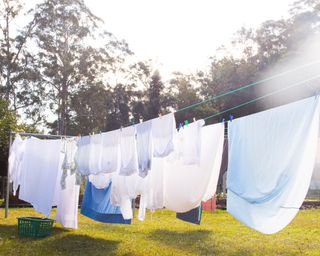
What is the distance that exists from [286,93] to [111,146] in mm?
18335

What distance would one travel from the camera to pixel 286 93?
921 inches

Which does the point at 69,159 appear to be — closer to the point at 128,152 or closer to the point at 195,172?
the point at 128,152

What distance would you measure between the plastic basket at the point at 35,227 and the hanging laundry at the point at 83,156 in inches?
50.2

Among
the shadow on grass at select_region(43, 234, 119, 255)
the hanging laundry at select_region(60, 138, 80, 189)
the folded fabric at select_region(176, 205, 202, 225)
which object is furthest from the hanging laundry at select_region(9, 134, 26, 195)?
the folded fabric at select_region(176, 205, 202, 225)

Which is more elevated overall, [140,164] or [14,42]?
[14,42]

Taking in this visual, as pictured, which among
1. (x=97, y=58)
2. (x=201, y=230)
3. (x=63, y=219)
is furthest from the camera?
(x=97, y=58)

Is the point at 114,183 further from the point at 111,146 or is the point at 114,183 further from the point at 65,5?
the point at 65,5

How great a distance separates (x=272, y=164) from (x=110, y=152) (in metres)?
3.17

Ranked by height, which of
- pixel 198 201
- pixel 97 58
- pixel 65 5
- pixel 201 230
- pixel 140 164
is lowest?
pixel 201 230

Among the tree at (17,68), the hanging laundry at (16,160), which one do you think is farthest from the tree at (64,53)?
the hanging laundry at (16,160)

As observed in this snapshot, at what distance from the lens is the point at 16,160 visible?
382 inches

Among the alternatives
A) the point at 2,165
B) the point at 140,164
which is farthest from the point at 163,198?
the point at 2,165

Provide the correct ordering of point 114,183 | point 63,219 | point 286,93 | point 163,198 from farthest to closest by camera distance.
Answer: point 286,93 → point 63,219 → point 114,183 → point 163,198

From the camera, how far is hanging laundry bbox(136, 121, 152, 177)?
5.73 m
